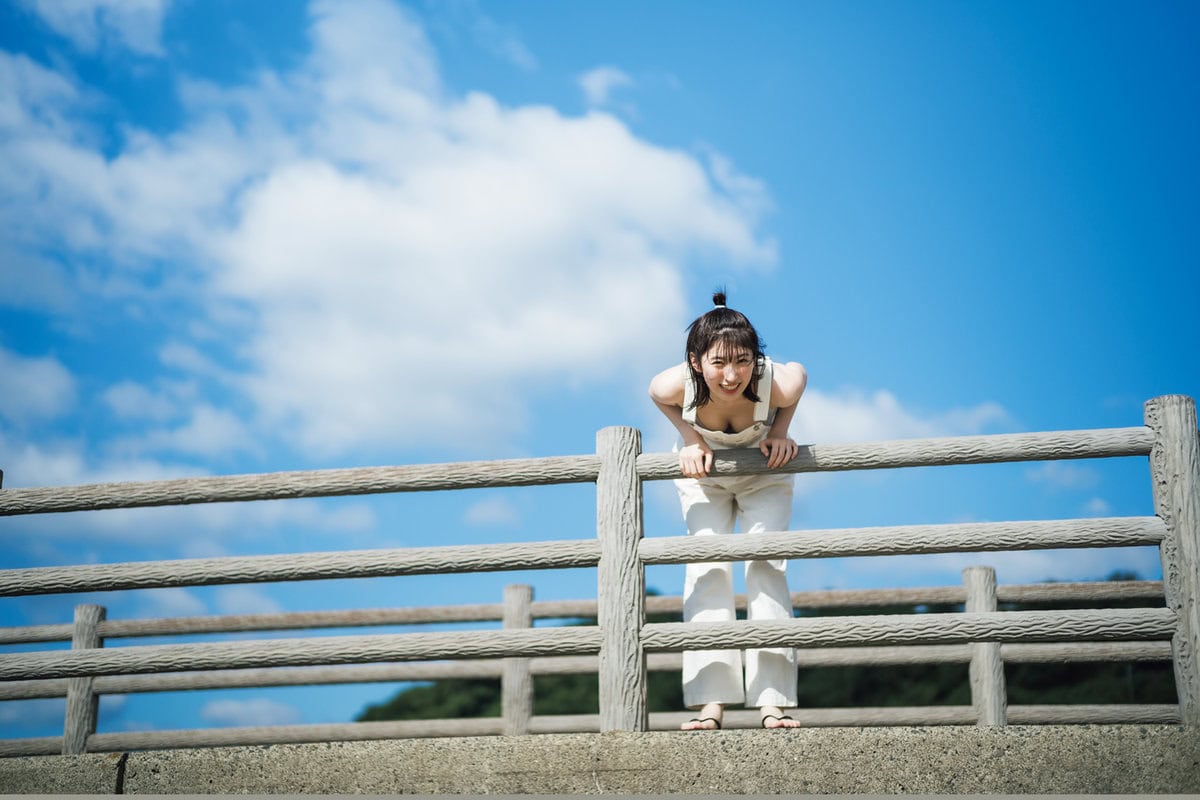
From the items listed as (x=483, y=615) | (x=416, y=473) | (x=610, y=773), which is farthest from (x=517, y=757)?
(x=483, y=615)

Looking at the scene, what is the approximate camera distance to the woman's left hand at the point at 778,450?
493cm

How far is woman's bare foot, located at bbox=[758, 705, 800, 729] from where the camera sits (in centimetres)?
473

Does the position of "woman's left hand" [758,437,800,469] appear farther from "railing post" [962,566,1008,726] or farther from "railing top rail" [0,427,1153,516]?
"railing post" [962,566,1008,726]

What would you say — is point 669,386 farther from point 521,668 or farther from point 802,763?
point 521,668

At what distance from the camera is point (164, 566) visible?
550 cm

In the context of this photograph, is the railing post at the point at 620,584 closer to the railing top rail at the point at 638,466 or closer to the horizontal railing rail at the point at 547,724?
the railing top rail at the point at 638,466

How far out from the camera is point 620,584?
16.2ft

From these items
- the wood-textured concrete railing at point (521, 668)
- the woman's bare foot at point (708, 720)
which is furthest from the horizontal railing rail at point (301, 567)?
the wood-textured concrete railing at point (521, 668)

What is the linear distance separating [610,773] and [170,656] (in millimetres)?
2364

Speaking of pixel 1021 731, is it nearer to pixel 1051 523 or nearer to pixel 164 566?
pixel 1051 523

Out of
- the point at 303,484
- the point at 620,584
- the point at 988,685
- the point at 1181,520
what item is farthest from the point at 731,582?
the point at 988,685

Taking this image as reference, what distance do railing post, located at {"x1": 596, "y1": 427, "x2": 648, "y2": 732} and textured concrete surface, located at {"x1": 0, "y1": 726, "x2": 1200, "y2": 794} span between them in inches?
11.8

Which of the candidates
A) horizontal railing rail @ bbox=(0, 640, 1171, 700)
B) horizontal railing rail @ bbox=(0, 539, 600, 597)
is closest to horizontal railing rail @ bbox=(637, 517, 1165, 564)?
horizontal railing rail @ bbox=(0, 539, 600, 597)

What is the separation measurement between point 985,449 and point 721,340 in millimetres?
1278
